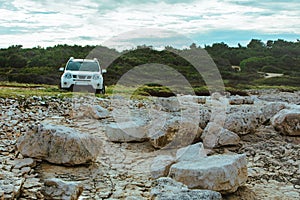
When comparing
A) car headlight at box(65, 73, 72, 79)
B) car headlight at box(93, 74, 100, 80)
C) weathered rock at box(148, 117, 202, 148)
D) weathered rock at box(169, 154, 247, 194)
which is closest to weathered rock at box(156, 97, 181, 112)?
car headlight at box(93, 74, 100, 80)

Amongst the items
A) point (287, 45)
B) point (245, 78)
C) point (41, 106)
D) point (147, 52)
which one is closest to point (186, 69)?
point (147, 52)

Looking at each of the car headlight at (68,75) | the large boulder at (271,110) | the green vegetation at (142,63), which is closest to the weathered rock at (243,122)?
the large boulder at (271,110)

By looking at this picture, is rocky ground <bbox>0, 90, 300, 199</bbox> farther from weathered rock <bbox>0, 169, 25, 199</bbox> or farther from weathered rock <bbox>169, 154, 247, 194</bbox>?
weathered rock <bbox>169, 154, 247, 194</bbox>

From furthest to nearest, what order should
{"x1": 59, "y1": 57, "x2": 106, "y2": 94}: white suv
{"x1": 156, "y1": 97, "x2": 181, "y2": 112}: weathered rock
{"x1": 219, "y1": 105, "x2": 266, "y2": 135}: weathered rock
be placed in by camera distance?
{"x1": 59, "y1": 57, "x2": 106, "y2": 94}: white suv, {"x1": 156, "y1": 97, "x2": 181, "y2": 112}: weathered rock, {"x1": 219, "y1": 105, "x2": 266, "y2": 135}: weathered rock

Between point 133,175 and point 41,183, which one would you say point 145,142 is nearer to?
point 133,175

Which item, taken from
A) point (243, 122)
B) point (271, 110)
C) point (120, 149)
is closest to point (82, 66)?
point (271, 110)

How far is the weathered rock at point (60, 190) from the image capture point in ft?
17.1

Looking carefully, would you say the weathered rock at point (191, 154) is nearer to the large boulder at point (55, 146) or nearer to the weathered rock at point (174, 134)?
the weathered rock at point (174, 134)

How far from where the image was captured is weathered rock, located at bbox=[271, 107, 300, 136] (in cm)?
891

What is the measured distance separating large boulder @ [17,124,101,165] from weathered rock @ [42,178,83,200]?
0.88 m

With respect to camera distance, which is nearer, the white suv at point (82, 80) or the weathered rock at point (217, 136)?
the weathered rock at point (217, 136)

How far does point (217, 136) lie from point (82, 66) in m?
7.72

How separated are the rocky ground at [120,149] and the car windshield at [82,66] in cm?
331

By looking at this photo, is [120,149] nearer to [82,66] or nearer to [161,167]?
[161,167]
